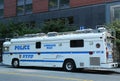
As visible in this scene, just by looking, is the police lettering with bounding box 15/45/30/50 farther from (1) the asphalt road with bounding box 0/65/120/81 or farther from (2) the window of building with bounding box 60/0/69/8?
(2) the window of building with bounding box 60/0/69/8

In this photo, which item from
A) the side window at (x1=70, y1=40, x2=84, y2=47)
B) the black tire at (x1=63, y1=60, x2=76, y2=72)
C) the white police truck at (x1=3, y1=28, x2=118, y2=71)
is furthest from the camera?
the black tire at (x1=63, y1=60, x2=76, y2=72)

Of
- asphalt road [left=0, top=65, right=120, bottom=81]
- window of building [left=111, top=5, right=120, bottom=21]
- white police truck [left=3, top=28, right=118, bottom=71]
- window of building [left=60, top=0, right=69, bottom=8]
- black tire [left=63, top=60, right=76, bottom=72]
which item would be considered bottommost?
asphalt road [left=0, top=65, right=120, bottom=81]

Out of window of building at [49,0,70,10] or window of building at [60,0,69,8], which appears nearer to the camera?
window of building at [60,0,69,8]

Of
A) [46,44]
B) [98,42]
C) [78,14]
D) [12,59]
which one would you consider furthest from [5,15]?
[98,42]

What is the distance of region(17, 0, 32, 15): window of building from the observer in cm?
4519

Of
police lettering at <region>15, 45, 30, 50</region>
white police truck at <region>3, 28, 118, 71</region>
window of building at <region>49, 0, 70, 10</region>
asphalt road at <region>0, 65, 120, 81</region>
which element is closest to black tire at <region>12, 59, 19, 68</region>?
white police truck at <region>3, 28, 118, 71</region>

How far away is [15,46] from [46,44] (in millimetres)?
4121

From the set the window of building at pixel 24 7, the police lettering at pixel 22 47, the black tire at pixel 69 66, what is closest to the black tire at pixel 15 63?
the police lettering at pixel 22 47

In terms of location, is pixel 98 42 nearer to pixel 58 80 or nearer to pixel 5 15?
pixel 58 80

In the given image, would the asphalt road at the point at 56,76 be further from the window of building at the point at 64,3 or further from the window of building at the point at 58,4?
the window of building at the point at 58,4

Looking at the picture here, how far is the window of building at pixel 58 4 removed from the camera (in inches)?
1585

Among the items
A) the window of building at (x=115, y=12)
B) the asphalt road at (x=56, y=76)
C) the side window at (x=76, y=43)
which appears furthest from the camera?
the window of building at (x=115, y=12)

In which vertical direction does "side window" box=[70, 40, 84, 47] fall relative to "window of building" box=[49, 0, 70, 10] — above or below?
below

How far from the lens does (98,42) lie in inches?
786
